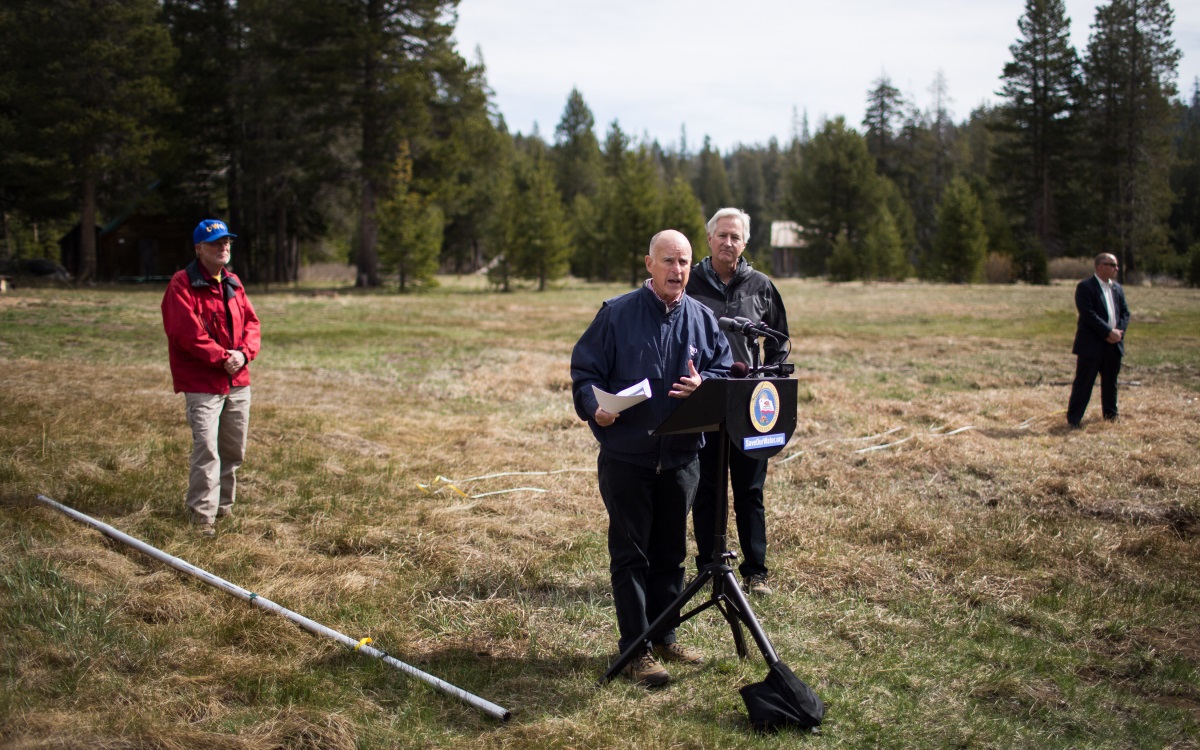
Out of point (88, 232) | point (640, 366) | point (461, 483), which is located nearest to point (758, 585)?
point (640, 366)

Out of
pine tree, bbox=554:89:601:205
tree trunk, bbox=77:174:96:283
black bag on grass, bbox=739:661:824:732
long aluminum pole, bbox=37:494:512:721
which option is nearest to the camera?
black bag on grass, bbox=739:661:824:732

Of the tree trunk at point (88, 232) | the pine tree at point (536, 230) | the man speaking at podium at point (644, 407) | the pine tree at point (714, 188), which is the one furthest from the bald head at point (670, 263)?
the pine tree at point (714, 188)

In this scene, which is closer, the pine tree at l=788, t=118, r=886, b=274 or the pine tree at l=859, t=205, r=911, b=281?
the pine tree at l=859, t=205, r=911, b=281

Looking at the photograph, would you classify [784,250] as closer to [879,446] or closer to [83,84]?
[83,84]

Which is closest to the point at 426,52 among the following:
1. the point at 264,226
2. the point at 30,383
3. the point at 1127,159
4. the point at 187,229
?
the point at 264,226

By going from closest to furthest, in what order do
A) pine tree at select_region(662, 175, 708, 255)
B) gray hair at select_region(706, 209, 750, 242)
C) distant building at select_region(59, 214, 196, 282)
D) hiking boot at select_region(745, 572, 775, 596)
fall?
gray hair at select_region(706, 209, 750, 242) → hiking boot at select_region(745, 572, 775, 596) → distant building at select_region(59, 214, 196, 282) → pine tree at select_region(662, 175, 708, 255)

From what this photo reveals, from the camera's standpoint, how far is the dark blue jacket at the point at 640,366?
3922 mm

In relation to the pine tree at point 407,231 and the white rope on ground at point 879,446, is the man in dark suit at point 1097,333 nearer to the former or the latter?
the white rope on ground at point 879,446

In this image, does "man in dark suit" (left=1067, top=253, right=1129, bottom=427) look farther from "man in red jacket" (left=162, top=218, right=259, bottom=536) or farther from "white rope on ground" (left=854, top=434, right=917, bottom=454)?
"man in red jacket" (left=162, top=218, right=259, bottom=536)

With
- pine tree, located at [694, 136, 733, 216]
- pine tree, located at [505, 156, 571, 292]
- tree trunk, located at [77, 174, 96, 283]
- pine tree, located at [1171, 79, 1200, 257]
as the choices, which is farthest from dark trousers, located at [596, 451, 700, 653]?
pine tree, located at [694, 136, 733, 216]

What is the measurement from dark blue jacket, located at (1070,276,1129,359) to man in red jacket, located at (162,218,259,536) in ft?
28.7

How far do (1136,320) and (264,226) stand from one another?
Result: 1372 inches

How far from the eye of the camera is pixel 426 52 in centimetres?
3484

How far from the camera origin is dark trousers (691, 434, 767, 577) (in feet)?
16.5
